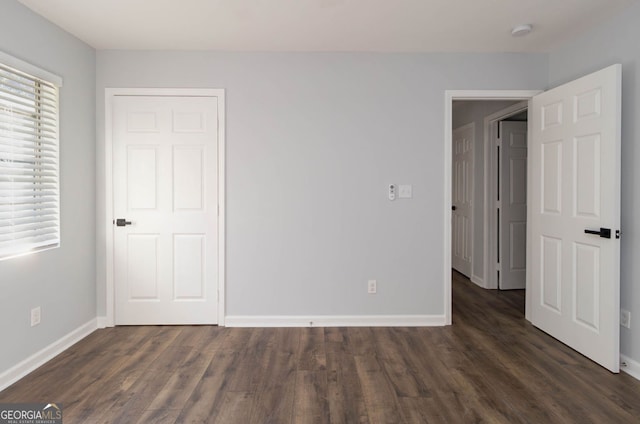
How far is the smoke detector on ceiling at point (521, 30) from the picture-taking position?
9.85ft

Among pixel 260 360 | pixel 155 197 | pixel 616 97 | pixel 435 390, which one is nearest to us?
pixel 435 390

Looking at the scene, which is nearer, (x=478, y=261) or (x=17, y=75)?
(x=17, y=75)

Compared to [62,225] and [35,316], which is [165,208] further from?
[35,316]

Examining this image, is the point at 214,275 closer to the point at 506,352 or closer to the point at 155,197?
the point at 155,197

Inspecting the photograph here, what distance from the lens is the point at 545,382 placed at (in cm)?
253

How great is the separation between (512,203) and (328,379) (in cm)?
361

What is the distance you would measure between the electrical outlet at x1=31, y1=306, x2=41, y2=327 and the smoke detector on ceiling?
420 centimetres

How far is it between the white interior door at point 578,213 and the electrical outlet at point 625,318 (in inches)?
6.3

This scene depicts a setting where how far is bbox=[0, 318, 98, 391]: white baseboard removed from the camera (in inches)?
97.7

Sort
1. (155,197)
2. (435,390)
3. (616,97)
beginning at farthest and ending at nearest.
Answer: (155,197)
(616,97)
(435,390)

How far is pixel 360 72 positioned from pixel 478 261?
123 inches

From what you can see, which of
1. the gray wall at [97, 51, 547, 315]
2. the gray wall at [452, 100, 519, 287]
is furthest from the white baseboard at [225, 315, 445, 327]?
the gray wall at [452, 100, 519, 287]

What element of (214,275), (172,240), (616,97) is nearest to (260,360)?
(214,275)

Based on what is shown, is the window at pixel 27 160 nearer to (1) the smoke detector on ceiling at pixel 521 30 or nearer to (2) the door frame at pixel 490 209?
(1) the smoke detector on ceiling at pixel 521 30
